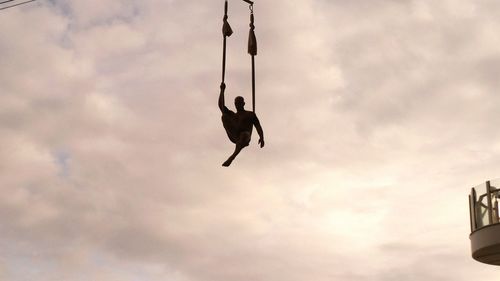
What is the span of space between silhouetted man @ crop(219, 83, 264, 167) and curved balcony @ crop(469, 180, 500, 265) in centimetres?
789

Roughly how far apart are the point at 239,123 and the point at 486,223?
348 inches

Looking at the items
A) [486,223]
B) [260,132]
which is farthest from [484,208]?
[260,132]

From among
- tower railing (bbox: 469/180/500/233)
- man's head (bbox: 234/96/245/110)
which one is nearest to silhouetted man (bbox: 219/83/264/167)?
man's head (bbox: 234/96/245/110)

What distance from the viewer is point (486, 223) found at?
20578 mm

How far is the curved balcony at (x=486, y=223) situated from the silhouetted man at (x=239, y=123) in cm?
789

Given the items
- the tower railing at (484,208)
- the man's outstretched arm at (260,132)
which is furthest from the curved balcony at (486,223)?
the man's outstretched arm at (260,132)

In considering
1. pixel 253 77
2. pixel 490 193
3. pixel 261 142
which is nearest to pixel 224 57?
pixel 253 77

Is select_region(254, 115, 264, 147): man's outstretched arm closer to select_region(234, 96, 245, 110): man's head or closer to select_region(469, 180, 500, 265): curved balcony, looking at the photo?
select_region(234, 96, 245, 110): man's head

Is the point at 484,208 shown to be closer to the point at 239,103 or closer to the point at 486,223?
the point at 486,223

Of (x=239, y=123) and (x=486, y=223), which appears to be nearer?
(x=239, y=123)

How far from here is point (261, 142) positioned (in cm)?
1448

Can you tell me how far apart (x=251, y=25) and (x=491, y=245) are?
29.5ft

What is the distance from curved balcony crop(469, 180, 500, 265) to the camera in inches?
790

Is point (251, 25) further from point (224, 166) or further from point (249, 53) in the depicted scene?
point (224, 166)
